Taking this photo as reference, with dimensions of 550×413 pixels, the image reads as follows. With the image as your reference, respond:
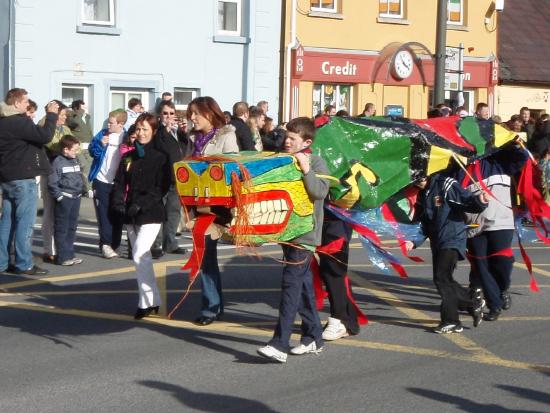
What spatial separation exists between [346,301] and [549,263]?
5730 mm

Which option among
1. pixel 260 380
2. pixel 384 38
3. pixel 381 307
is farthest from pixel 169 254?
pixel 384 38

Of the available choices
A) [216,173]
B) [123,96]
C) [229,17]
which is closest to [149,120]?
[216,173]

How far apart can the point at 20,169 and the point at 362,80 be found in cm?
1791

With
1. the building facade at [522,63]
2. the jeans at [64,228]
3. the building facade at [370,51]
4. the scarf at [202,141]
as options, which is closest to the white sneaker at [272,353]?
the scarf at [202,141]

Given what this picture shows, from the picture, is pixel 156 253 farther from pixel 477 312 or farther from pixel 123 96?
pixel 123 96

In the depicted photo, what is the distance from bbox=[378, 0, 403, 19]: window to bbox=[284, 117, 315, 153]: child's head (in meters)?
21.6

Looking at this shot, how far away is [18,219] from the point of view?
12.6 metres

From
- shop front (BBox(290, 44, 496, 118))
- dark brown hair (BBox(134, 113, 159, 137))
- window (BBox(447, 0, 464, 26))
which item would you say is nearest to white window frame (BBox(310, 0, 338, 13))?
shop front (BBox(290, 44, 496, 118))

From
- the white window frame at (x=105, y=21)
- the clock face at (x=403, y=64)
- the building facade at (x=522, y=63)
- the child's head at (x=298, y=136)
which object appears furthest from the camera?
the building facade at (x=522, y=63)

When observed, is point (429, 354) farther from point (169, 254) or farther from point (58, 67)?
point (58, 67)

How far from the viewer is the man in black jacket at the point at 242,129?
46.6 ft

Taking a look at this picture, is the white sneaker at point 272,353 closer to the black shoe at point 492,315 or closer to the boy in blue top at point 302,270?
the boy in blue top at point 302,270

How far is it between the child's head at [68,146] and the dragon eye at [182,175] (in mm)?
5439

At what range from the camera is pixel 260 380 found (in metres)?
7.98
